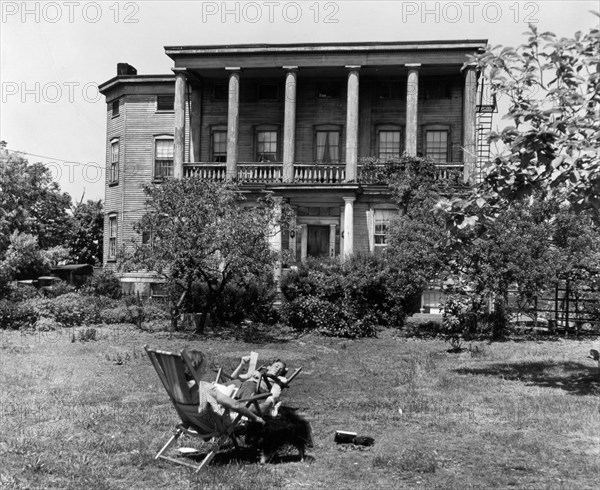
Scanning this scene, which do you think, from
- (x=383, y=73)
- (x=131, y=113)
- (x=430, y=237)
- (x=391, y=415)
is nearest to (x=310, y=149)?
(x=383, y=73)

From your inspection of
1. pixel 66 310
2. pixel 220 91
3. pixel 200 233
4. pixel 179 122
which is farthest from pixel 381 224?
pixel 66 310

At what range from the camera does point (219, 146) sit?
3106 cm

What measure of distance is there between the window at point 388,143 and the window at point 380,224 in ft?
10.7

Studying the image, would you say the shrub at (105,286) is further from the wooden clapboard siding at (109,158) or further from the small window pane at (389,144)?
the small window pane at (389,144)

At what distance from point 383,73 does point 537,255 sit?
489 inches

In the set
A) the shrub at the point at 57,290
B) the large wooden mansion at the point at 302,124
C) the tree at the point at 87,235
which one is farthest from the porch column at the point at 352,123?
the tree at the point at 87,235

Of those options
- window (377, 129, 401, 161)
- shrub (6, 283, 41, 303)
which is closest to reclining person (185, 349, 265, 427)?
shrub (6, 283, 41, 303)

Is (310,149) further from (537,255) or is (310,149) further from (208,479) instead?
(208,479)

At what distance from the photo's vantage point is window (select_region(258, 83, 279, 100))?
30.6m

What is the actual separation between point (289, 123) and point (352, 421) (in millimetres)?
19874

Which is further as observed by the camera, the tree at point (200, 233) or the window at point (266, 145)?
the window at point (266, 145)

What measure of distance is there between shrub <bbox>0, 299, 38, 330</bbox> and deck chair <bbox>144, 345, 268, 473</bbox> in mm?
15666

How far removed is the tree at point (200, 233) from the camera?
19.0 meters

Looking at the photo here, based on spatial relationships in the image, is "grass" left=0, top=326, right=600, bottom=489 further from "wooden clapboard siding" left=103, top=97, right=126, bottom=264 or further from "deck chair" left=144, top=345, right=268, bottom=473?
"wooden clapboard siding" left=103, top=97, right=126, bottom=264
